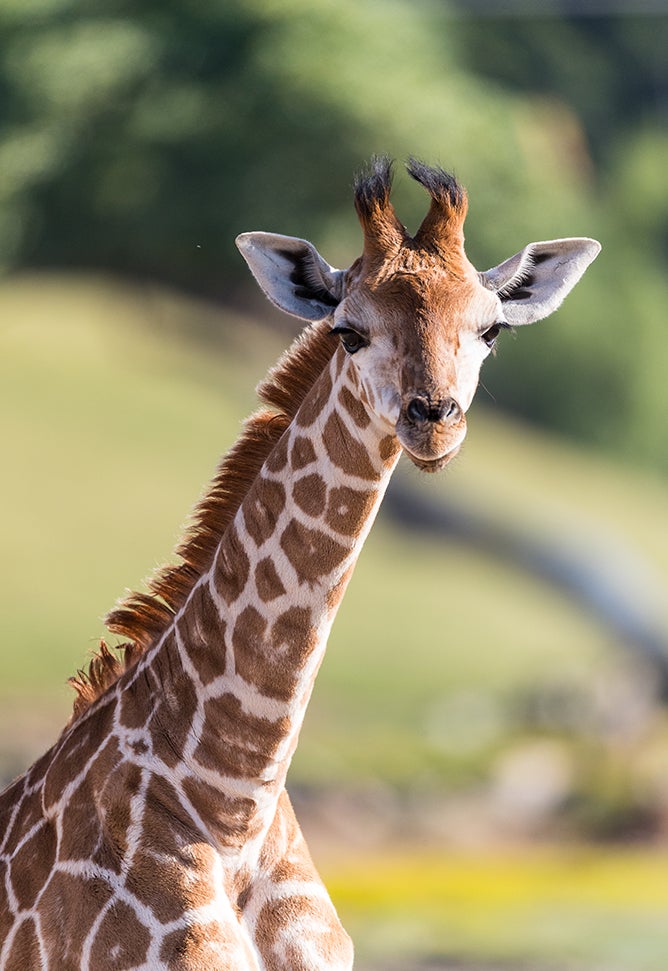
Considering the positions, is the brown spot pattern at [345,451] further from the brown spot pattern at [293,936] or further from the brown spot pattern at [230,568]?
the brown spot pattern at [293,936]

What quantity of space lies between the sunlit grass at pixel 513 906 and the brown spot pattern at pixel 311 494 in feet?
25.8

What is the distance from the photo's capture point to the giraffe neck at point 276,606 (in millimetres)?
3648

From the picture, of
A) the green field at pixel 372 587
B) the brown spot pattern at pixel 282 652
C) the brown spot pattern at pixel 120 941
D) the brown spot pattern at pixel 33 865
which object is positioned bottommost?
the brown spot pattern at pixel 120 941

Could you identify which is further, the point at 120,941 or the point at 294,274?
the point at 294,274

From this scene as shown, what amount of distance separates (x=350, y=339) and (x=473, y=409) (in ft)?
35.9

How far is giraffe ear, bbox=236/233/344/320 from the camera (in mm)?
3729

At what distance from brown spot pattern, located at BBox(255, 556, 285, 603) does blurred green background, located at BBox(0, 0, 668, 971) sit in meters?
9.20

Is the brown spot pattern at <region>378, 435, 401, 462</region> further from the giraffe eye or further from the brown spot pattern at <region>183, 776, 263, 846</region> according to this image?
the brown spot pattern at <region>183, 776, 263, 846</region>

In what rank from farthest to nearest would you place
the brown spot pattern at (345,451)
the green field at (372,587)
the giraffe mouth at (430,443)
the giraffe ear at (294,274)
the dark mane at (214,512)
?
the green field at (372,587), the dark mane at (214,512), the giraffe ear at (294,274), the brown spot pattern at (345,451), the giraffe mouth at (430,443)

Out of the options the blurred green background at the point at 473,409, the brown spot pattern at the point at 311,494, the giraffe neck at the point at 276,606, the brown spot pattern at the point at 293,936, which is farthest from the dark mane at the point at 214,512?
the blurred green background at the point at 473,409

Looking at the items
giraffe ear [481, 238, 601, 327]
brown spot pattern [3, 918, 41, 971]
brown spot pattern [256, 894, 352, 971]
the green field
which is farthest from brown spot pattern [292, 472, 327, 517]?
the green field

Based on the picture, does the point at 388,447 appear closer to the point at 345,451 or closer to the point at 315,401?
the point at 345,451

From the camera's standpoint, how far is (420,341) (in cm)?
337

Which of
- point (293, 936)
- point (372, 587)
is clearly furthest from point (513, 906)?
point (293, 936)
